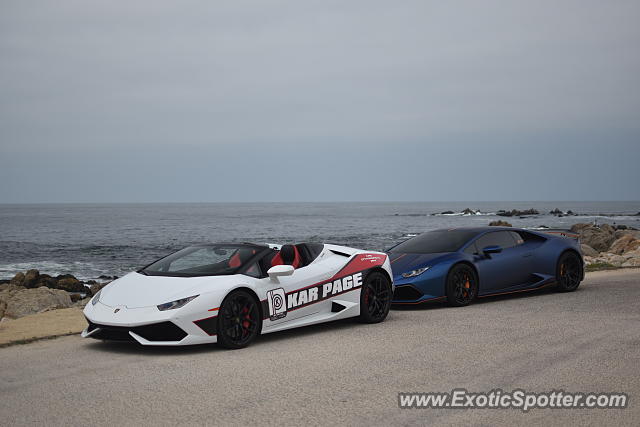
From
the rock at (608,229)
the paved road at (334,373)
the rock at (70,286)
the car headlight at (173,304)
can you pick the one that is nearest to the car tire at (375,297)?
the paved road at (334,373)

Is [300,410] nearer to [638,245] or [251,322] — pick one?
[251,322]

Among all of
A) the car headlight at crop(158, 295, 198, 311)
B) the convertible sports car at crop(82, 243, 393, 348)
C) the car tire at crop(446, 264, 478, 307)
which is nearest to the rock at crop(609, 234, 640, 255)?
the car tire at crop(446, 264, 478, 307)

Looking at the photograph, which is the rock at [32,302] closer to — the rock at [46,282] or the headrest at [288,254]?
the rock at [46,282]

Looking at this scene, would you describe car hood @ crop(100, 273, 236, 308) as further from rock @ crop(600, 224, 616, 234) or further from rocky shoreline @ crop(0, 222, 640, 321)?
rock @ crop(600, 224, 616, 234)

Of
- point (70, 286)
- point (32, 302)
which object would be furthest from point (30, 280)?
point (32, 302)

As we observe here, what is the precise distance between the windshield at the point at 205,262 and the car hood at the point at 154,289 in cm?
22

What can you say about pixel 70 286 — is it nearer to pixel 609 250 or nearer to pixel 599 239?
pixel 609 250

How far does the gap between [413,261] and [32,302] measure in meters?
9.31

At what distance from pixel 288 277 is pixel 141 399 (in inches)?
127

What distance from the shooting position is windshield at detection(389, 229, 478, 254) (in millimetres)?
11609

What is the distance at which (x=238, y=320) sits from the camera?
7.77 metres

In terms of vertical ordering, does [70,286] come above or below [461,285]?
below

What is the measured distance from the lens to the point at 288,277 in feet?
28.0

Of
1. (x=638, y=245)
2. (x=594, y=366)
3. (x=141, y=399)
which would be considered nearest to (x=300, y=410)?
(x=141, y=399)
